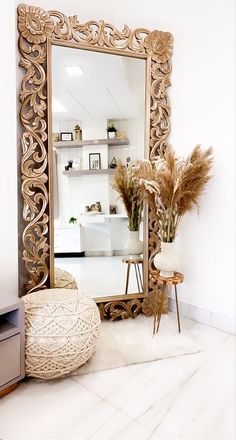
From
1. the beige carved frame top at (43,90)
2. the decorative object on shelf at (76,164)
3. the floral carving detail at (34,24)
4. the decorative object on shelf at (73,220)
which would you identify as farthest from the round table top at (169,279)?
the floral carving detail at (34,24)

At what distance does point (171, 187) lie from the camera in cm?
170

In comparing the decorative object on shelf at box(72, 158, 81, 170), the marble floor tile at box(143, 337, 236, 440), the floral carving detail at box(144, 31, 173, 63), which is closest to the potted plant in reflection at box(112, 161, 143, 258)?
the decorative object on shelf at box(72, 158, 81, 170)

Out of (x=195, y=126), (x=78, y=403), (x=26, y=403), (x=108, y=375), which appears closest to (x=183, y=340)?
(x=108, y=375)

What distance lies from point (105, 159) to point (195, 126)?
632 millimetres

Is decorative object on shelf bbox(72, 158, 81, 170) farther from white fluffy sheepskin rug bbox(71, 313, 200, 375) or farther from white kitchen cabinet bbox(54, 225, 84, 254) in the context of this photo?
white fluffy sheepskin rug bbox(71, 313, 200, 375)

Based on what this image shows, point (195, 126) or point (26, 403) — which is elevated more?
point (195, 126)

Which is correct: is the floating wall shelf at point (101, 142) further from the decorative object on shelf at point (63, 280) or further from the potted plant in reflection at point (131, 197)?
the decorative object on shelf at point (63, 280)

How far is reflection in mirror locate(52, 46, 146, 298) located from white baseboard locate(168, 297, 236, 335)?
0.34m

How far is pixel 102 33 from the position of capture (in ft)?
6.15

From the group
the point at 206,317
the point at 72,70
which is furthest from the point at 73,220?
the point at 206,317

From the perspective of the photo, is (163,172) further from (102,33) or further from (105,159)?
(102,33)

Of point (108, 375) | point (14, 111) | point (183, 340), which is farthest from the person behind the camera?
point (183, 340)

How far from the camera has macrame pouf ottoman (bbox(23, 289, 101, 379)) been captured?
1328 mm

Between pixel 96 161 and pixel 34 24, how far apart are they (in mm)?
854
